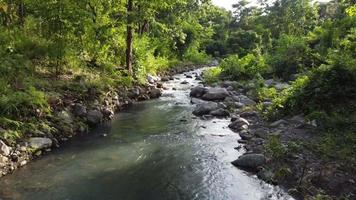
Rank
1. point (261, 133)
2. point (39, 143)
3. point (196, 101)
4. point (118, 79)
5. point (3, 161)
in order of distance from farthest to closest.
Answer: point (196, 101) → point (118, 79) → point (261, 133) → point (39, 143) → point (3, 161)

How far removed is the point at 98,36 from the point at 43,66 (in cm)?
401

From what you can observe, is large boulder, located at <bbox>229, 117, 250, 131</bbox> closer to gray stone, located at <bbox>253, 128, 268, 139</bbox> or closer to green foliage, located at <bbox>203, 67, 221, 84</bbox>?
gray stone, located at <bbox>253, 128, 268, 139</bbox>

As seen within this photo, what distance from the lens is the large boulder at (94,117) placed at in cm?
1438

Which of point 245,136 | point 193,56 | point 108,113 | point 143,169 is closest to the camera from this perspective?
point 143,169

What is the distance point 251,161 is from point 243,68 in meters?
17.1

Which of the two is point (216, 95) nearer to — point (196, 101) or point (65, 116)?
point (196, 101)

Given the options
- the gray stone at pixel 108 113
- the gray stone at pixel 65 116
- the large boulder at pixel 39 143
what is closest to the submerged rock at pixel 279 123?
the gray stone at pixel 108 113

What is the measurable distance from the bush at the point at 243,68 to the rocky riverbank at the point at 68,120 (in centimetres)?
819

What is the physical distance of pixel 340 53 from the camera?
14.4 metres

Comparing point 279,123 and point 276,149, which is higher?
point 279,123

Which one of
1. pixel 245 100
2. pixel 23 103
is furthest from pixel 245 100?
pixel 23 103

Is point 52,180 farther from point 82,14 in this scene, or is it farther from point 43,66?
point 82,14

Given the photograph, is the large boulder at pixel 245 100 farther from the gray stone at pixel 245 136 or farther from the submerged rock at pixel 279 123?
the gray stone at pixel 245 136

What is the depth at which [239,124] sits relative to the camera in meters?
14.6
